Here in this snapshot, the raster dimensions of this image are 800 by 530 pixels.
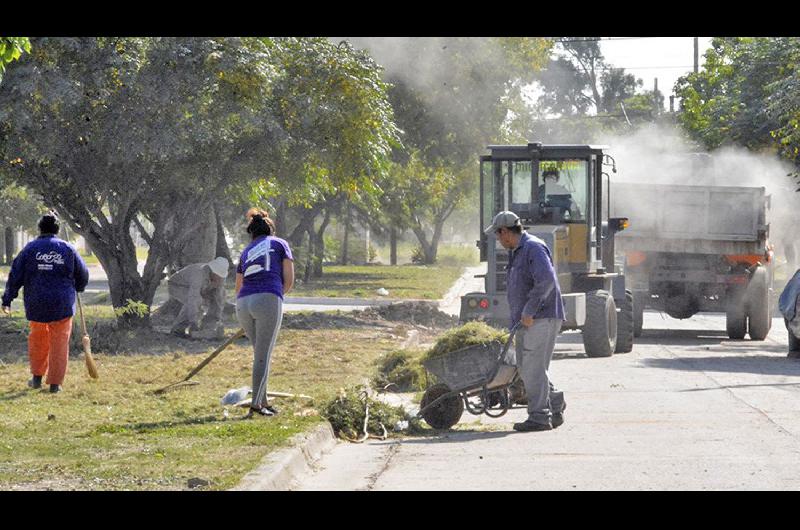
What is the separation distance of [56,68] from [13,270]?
187 inches

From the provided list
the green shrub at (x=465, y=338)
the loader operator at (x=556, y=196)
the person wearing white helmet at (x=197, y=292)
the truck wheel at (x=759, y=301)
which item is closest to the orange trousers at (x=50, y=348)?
the green shrub at (x=465, y=338)

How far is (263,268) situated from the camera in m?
11.5

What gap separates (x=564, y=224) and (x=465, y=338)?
757cm

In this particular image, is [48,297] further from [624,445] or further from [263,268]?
[624,445]

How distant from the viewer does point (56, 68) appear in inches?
685

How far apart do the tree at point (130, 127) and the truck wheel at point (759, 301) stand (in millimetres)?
8064

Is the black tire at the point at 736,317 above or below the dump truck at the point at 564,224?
below

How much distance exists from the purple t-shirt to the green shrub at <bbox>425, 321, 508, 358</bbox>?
4.77 feet

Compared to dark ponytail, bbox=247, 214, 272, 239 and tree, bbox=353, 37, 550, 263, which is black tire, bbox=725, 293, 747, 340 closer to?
tree, bbox=353, 37, 550, 263

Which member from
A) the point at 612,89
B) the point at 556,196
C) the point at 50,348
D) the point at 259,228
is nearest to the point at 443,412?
the point at 259,228

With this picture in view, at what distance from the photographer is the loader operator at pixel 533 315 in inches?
453

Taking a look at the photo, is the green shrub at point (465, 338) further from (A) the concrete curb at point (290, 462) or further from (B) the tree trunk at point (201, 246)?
(B) the tree trunk at point (201, 246)

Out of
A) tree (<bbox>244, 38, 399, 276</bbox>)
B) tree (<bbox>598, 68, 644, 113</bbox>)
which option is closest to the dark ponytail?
tree (<bbox>244, 38, 399, 276</bbox>)

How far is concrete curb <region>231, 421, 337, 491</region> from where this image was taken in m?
8.27
